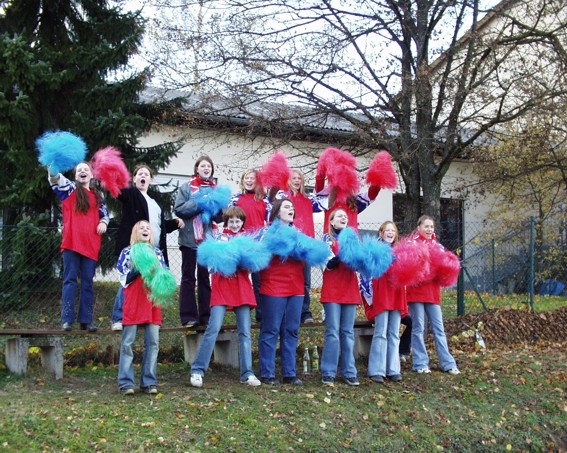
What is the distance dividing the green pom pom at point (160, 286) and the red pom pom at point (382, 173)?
2876mm

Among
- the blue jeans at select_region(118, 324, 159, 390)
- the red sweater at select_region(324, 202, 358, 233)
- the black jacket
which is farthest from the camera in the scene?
the red sweater at select_region(324, 202, 358, 233)

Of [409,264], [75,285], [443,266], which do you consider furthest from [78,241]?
[443,266]

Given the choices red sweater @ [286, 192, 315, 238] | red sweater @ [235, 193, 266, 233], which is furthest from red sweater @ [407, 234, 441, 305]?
red sweater @ [235, 193, 266, 233]

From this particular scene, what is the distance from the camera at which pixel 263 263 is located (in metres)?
7.25

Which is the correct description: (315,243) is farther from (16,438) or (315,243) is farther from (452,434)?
(16,438)

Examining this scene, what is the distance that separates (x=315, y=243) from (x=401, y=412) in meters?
1.87

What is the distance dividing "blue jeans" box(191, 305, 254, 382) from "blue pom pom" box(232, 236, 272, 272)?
1.42 ft

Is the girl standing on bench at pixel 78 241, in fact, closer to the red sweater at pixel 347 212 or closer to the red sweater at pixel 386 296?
the red sweater at pixel 347 212

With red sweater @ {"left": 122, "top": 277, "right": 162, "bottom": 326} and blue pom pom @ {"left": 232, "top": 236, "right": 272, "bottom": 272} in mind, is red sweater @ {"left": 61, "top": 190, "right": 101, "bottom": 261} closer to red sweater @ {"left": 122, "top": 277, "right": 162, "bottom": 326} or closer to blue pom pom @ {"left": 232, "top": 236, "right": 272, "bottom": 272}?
red sweater @ {"left": 122, "top": 277, "right": 162, "bottom": 326}

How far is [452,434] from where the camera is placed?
6.98 metres

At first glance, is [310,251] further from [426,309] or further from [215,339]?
[426,309]

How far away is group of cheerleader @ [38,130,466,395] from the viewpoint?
7.06m

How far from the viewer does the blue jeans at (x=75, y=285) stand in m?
7.29

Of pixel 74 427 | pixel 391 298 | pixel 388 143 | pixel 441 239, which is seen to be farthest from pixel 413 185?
pixel 74 427
